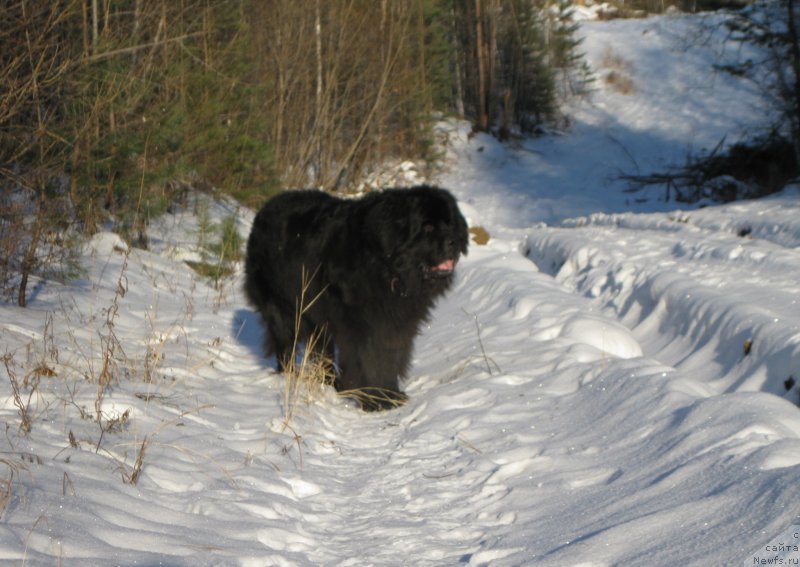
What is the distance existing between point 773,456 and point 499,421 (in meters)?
1.79

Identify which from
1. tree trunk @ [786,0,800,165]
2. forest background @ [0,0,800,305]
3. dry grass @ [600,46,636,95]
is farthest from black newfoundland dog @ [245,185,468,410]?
dry grass @ [600,46,636,95]

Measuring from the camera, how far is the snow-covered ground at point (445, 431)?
2645 millimetres

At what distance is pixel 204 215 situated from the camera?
9844mm

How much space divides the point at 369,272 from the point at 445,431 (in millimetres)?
1322

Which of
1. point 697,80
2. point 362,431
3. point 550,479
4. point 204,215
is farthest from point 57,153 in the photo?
point 697,80

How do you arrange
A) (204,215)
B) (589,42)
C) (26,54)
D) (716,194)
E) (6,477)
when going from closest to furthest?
1. (6,477)
2. (26,54)
3. (204,215)
4. (716,194)
5. (589,42)

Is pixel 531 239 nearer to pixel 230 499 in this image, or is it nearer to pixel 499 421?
pixel 499 421

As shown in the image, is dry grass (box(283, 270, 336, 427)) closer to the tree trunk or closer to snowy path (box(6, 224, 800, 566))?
snowy path (box(6, 224, 800, 566))

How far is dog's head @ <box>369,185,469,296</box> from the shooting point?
5105 mm

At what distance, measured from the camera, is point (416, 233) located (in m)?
5.11

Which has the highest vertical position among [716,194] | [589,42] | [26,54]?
[589,42]

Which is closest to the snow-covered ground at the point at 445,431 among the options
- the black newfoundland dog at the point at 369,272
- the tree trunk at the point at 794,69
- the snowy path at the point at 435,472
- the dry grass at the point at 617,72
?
the snowy path at the point at 435,472

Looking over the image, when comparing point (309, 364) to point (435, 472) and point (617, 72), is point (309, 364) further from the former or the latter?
point (617, 72)

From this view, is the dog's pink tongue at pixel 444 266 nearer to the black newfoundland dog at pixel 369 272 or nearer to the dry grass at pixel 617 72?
the black newfoundland dog at pixel 369 272
